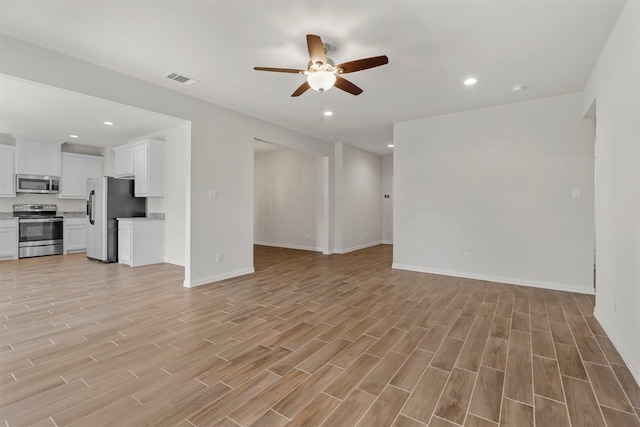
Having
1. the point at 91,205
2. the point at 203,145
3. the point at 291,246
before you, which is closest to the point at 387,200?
the point at 291,246

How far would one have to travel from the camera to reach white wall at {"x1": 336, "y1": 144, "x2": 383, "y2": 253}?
7.24 m

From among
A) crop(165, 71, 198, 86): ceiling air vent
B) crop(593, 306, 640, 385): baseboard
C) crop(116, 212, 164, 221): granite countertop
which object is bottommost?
crop(593, 306, 640, 385): baseboard

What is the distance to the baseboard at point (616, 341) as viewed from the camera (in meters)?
1.97

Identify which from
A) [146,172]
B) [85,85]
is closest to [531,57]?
[85,85]

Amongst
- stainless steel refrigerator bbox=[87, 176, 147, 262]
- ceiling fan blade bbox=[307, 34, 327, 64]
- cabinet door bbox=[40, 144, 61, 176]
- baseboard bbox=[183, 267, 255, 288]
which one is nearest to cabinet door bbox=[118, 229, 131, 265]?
stainless steel refrigerator bbox=[87, 176, 147, 262]

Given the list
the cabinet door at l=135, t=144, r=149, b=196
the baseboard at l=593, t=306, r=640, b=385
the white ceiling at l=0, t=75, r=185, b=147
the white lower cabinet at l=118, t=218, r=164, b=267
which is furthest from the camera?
the cabinet door at l=135, t=144, r=149, b=196

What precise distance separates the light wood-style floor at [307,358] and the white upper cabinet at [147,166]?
237 cm

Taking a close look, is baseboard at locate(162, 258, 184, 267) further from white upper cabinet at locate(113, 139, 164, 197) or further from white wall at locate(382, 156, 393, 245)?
white wall at locate(382, 156, 393, 245)

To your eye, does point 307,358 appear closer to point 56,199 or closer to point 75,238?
point 75,238

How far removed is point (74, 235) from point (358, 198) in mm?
7217

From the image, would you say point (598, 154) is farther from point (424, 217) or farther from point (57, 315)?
point (57, 315)

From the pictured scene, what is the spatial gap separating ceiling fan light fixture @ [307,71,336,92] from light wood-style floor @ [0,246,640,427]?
A: 2.31 meters

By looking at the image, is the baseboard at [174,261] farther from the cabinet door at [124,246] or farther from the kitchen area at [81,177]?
the cabinet door at [124,246]

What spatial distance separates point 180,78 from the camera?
11.5 ft
